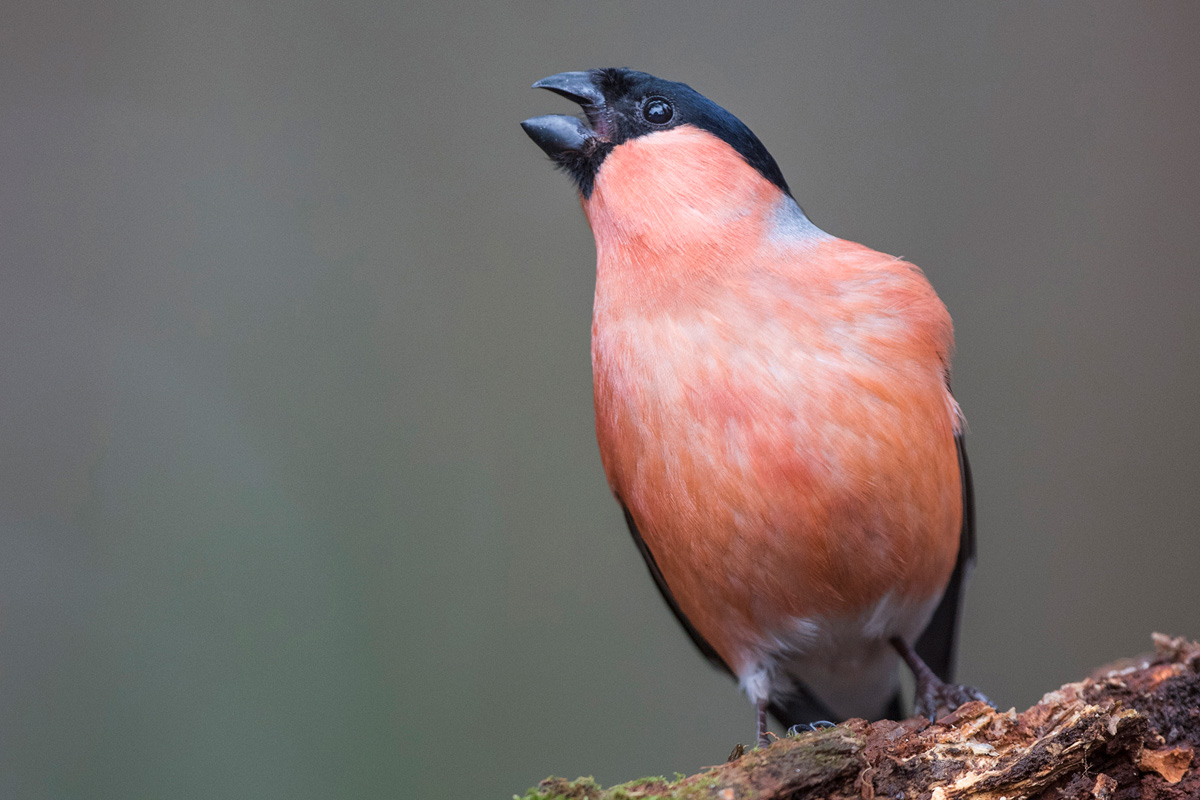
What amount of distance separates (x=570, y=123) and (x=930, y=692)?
1582 mm

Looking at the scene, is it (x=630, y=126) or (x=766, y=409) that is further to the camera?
(x=630, y=126)

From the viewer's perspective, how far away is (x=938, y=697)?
196 cm

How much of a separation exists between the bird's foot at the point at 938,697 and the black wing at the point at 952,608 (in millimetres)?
159

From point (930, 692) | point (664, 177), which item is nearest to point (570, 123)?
point (664, 177)

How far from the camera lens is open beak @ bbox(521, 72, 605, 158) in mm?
1773

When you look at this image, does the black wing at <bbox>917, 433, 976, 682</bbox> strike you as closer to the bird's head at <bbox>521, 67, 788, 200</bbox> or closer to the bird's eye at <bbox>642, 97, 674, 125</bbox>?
the bird's head at <bbox>521, 67, 788, 200</bbox>

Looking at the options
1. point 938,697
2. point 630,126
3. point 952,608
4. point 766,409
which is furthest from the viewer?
point 952,608

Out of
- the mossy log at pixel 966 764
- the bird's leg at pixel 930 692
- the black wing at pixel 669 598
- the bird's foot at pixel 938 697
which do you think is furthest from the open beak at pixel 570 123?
the bird's foot at pixel 938 697

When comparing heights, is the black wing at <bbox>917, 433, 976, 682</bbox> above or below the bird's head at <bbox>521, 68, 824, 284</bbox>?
below

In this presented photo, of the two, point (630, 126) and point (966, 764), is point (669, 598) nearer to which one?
point (966, 764)

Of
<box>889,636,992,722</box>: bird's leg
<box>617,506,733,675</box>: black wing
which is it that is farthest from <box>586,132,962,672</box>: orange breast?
<box>889,636,992,722</box>: bird's leg

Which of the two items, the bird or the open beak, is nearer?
the bird

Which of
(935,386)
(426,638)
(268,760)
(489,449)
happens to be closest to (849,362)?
(935,386)

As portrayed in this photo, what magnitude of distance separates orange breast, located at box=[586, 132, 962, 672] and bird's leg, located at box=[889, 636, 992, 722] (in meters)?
0.30
